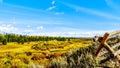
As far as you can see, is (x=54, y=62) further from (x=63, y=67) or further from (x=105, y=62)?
(x=105, y=62)

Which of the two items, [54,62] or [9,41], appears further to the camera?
[9,41]

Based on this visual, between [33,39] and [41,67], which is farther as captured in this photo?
[33,39]

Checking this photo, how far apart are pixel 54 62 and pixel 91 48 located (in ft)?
9.49

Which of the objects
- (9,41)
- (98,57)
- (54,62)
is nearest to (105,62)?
(98,57)

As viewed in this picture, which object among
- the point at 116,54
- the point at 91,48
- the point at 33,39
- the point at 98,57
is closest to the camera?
the point at 116,54

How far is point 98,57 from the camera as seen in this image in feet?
46.0

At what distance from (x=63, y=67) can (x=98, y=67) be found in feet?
5.42

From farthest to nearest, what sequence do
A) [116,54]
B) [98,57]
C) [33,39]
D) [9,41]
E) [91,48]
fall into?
[33,39]
[9,41]
[91,48]
[98,57]
[116,54]

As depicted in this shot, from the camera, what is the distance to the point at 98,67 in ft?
43.4

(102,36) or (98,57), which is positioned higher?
(102,36)

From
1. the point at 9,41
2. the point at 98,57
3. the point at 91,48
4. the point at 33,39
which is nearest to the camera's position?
the point at 98,57

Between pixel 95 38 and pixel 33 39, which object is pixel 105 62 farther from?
pixel 33 39

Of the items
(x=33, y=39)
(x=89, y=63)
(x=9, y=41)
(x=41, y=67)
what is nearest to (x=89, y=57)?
(x=89, y=63)

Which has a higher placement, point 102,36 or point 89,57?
point 102,36
